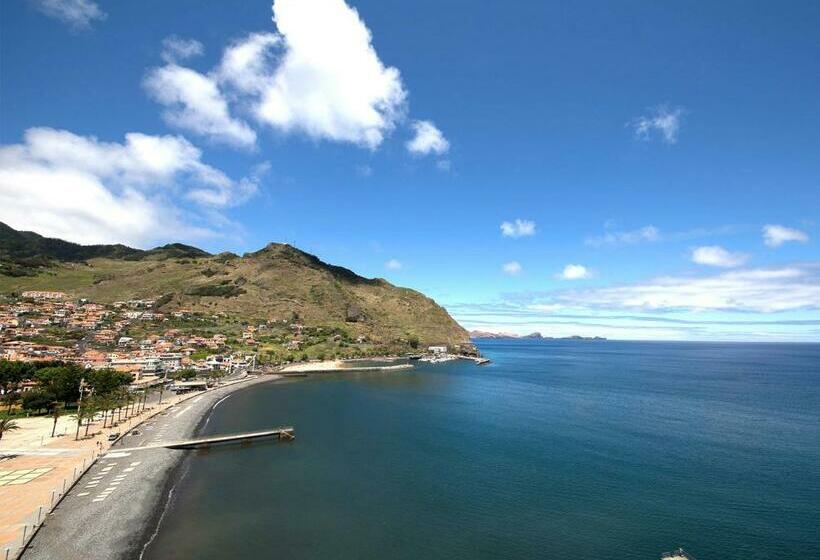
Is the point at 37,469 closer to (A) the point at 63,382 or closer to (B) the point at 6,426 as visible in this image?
(B) the point at 6,426

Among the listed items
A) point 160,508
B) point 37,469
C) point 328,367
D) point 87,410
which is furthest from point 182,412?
point 328,367

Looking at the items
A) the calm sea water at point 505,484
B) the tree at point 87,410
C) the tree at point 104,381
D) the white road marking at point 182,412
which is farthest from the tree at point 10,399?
the calm sea water at point 505,484

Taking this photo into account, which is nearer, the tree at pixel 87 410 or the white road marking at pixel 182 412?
the tree at pixel 87 410

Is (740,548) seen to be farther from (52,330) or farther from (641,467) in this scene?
(52,330)

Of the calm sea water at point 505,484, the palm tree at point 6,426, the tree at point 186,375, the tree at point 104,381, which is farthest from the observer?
the tree at point 186,375

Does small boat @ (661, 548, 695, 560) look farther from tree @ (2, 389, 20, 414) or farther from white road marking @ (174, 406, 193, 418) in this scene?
tree @ (2, 389, 20, 414)

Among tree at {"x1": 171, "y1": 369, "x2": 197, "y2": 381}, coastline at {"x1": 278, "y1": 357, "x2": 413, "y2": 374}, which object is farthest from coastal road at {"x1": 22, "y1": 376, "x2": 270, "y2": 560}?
coastline at {"x1": 278, "y1": 357, "x2": 413, "y2": 374}

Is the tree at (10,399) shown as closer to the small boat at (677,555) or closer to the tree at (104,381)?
the tree at (104,381)

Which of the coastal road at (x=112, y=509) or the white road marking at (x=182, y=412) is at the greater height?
the white road marking at (x=182, y=412)
